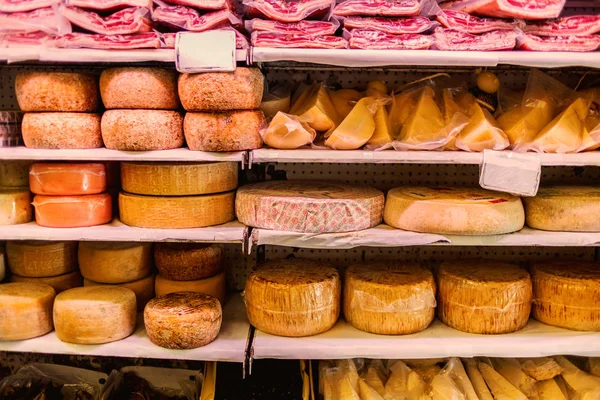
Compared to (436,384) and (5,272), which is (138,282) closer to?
(5,272)

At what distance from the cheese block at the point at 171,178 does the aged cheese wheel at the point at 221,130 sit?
12 cm

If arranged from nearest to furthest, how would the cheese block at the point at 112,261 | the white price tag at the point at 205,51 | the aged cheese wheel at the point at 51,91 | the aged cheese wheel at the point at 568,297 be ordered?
1. the white price tag at the point at 205,51
2. the aged cheese wheel at the point at 51,91
3. the aged cheese wheel at the point at 568,297
4. the cheese block at the point at 112,261

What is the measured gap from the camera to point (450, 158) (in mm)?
1986

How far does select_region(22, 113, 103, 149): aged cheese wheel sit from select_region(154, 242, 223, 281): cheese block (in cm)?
54

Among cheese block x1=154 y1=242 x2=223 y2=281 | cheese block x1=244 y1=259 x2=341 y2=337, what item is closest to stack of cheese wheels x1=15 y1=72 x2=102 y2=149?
cheese block x1=154 y1=242 x2=223 y2=281

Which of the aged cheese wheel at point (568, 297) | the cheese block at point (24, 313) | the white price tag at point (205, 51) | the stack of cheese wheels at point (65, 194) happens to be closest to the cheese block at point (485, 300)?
the aged cheese wheel at point (568, 297)

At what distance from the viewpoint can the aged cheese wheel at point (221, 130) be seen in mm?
1984

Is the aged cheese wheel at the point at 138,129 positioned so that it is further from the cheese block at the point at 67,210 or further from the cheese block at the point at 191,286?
the cheese block at the point at 191,286

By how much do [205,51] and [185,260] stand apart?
0.88 meters

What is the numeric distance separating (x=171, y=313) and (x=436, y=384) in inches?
42.7

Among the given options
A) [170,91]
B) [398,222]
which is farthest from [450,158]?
[170,91]

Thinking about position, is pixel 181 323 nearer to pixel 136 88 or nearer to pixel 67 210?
pixel 67 210

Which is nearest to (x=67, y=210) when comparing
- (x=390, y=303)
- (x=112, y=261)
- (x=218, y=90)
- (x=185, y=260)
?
(x=112, y=261)

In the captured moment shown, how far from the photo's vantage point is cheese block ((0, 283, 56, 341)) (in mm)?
2092
